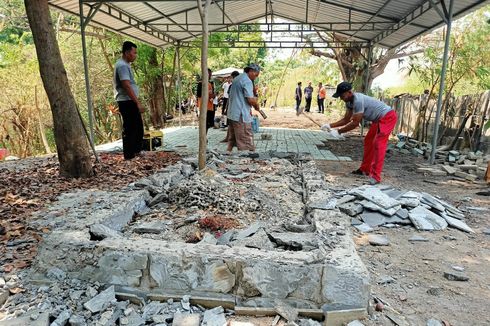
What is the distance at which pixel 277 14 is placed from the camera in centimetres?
1194

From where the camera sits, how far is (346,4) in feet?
30.0

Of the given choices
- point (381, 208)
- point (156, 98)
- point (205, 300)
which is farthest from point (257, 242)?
point (156, 98)

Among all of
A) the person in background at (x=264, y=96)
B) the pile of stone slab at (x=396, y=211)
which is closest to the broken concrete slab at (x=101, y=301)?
the pile of stone slab at (x=396, y=211)

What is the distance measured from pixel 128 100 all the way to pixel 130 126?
0.40 m

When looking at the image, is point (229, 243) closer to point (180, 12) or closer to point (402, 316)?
point (402, 316)

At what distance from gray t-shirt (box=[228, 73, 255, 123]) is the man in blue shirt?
1493mm

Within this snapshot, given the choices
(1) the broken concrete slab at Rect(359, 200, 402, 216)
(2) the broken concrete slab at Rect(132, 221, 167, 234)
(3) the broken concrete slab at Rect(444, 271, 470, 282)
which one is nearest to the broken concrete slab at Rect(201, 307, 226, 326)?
(2) the broken concrete slab at Rect(132, 221, 167, 234)

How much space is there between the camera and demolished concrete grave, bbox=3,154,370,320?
7.22 ft

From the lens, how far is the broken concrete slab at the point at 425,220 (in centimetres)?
379

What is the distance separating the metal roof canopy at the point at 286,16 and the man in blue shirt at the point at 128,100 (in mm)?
1236

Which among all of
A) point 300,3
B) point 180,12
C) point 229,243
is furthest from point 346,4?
point 229,243

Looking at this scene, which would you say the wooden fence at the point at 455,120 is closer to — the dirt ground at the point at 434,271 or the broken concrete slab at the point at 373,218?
the dirt ground at the point at 434,271

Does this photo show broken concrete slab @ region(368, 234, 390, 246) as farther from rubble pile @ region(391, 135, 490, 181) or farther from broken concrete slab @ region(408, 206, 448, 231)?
rubble pile @ region(391, 135, 490, 181)

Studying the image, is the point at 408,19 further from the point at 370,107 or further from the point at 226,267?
the point at 226,267
